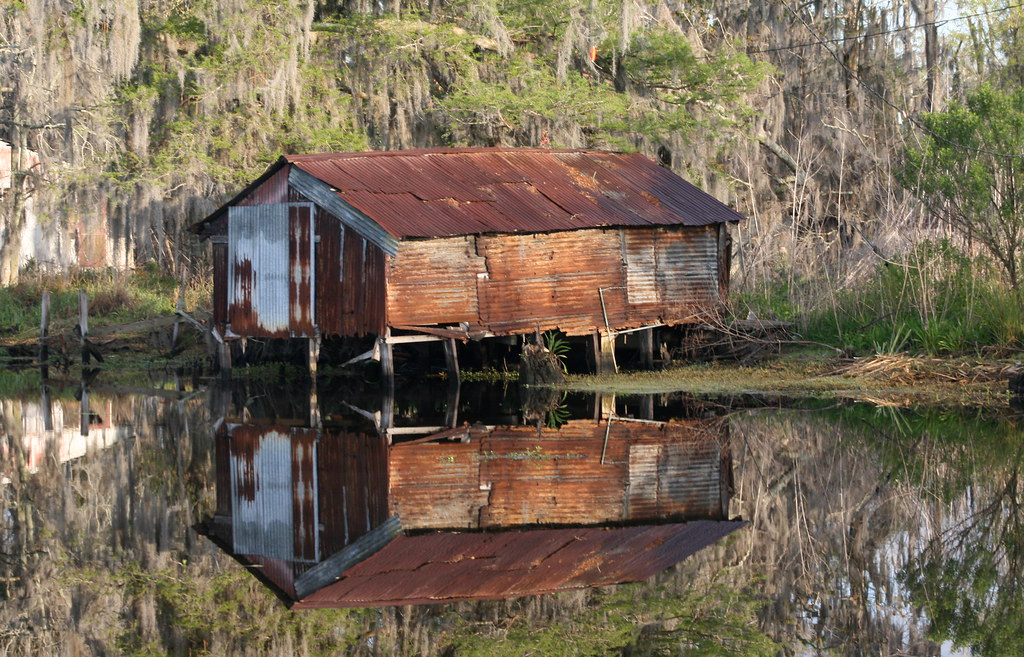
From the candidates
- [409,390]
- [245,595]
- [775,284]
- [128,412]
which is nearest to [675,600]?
[245,595]

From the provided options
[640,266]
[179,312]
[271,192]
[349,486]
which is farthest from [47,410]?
[640,266]

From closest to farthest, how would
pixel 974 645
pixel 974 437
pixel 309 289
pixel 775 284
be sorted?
pixel 974 645 < pixel 974 437 < pixel 309 289 < pixel 775 284

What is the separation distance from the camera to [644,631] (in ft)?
27.2

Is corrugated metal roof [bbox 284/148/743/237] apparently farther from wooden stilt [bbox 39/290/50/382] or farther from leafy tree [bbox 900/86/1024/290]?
wooden stilt [bbox 39/290/50/382]

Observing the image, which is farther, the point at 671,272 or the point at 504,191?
the point at 671,272

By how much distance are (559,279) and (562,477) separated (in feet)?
33.4

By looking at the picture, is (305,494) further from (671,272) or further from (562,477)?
(671,272)

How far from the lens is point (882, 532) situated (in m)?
10.5

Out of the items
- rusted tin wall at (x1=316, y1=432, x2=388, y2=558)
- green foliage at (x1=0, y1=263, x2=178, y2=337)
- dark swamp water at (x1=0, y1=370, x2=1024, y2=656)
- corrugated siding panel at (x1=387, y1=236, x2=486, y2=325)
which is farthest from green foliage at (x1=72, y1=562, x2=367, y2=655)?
green foliage at (x1=0, y1=263, x2=178, y2=337)

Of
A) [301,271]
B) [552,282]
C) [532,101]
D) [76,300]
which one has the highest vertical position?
[532,101]

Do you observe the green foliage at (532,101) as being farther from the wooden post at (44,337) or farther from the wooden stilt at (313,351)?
the wooden post at (44,337)

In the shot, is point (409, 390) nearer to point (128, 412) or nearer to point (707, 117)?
point (128, 412)

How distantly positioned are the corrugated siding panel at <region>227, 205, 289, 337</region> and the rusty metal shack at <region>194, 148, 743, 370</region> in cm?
3

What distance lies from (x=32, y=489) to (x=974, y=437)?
9.82m
